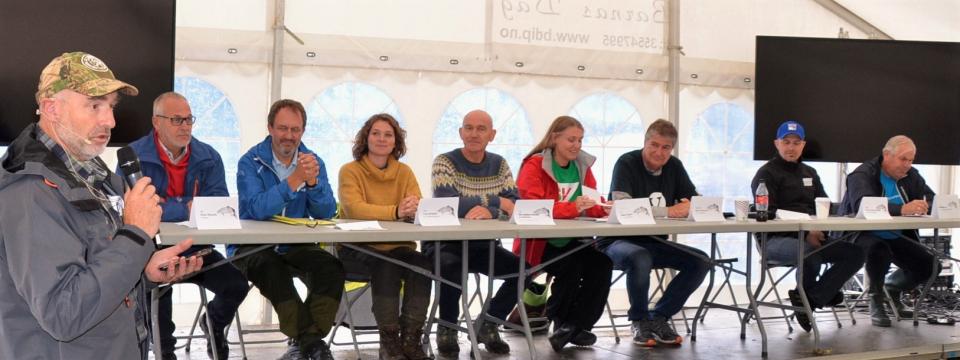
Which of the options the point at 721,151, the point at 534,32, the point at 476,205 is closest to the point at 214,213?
the point at 476,205

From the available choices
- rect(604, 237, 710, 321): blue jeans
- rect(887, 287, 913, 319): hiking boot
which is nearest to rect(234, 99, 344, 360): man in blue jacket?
rect(604, 237, 710, 321): blue jeans

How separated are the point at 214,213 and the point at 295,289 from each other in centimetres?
67

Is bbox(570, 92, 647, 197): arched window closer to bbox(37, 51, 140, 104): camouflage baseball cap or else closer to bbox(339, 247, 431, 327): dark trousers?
bbox(339, 247, 431, 327): dark trousers

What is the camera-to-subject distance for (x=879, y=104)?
6.01 metres

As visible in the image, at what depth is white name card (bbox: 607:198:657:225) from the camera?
3.83m

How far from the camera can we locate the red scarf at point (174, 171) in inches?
144

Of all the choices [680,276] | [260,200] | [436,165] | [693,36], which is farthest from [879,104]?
[260,200]

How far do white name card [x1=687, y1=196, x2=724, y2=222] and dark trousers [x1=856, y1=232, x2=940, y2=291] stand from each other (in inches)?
59.6

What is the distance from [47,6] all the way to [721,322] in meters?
3.82

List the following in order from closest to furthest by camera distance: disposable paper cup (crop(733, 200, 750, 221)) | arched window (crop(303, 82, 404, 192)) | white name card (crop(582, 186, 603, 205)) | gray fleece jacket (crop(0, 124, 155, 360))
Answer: gray fleece jacket (crop(0, 124, 155, 360)) → white name card (crop(582, 186, 603, 205)) → disposable paper cup (crop(733, 200, 750, 221)) → arched window (crop(303, 82, 404, 192))

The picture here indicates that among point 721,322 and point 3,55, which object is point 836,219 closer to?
point 721,322

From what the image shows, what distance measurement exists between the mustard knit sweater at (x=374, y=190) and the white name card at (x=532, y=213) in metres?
0.51

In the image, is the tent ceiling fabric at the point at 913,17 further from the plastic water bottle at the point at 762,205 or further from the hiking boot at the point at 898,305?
the plastic water bottle at the point at 762,205

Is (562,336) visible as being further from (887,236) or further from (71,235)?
Answer: (71,235)
